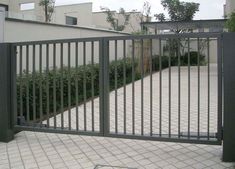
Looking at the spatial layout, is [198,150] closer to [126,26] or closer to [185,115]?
[185,115]

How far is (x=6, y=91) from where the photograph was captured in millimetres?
5805

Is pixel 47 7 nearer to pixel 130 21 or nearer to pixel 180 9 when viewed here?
pixel 180 9

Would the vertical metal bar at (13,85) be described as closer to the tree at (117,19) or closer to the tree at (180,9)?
the tree at (180,9)

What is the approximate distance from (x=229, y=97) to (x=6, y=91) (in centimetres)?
330

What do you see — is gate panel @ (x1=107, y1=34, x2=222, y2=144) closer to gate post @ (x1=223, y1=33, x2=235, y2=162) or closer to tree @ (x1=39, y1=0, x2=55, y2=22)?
gate post @ (x1=223, y1=33, x2=235, y2=162)

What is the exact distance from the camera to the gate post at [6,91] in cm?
579

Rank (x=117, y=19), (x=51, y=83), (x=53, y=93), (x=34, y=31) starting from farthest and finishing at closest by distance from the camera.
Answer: (x=117, y=19)
(x=34, y=31)
(x=51, y=83)
(x=53, y=93)

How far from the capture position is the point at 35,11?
26641 mm

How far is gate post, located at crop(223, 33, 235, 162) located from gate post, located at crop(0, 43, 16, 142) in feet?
10.5

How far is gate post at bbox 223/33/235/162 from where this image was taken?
4.50m

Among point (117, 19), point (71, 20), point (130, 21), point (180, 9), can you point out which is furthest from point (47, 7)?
point (130, 21)

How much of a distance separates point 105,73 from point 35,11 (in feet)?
74.0

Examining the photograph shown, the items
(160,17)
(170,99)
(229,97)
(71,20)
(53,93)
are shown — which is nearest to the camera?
(229,97)

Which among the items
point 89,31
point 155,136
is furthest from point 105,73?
point 89,31
